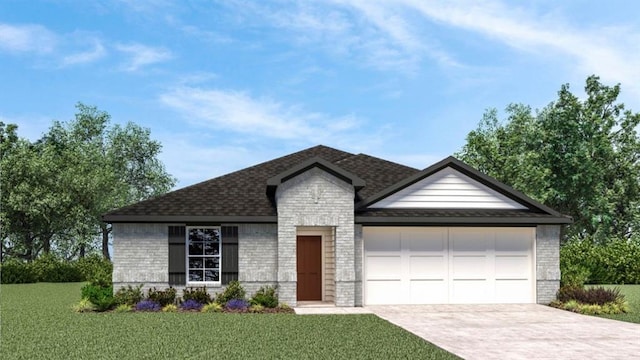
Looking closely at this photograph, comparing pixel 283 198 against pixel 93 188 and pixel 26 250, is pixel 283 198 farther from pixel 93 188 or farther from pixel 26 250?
pixel 26 250

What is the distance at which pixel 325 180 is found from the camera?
21.1 metres

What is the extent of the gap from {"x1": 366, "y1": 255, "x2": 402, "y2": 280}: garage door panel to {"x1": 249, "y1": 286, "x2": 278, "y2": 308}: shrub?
10.1ft

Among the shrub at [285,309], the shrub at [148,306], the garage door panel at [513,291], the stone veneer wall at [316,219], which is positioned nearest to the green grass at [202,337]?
the shrub at [148,306]

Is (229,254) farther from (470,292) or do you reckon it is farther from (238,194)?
(470,292)

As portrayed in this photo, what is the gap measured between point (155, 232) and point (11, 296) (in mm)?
10038

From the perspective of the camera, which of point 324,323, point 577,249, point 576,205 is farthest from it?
point 576,205

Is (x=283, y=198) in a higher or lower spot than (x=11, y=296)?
higher

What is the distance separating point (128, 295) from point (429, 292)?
9097 mm

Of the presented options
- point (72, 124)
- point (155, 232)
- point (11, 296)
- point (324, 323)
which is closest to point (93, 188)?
point (72, 124)

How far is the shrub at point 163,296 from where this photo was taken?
20531 millimetres

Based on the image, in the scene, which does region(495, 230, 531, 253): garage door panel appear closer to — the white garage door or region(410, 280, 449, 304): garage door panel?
the white garage door

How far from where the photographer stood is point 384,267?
21.8 metres

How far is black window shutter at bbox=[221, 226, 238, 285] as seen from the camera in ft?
69.7

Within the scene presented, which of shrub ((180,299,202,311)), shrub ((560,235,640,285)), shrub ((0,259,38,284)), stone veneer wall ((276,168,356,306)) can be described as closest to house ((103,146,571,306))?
stone veneer wall ((276,168,356,306))
